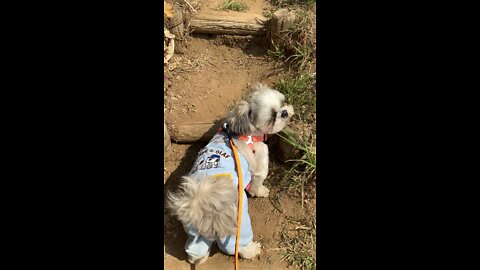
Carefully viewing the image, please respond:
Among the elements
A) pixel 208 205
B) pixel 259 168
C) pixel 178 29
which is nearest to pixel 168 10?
pixel 178 29

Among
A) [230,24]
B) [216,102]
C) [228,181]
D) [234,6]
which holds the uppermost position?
[234,6]

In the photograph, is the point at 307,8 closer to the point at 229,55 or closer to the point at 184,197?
the point at 229,55

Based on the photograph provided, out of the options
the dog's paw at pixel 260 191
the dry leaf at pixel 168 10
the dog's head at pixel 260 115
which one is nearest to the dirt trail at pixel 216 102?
the dog's paw at pixel 260 191

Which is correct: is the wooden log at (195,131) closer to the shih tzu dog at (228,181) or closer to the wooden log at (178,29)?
the shih tzu dog at (228,181)

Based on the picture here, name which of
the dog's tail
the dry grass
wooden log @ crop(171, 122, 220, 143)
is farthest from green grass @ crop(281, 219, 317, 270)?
wooden log @ crop(171, 122, 220, 143)

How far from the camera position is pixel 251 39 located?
4633mm

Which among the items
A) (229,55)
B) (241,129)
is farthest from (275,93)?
(229,55)

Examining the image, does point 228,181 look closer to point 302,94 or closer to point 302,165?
point 302,165

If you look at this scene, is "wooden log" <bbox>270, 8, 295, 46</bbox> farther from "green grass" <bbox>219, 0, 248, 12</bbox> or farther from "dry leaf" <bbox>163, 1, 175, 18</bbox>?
"dry leaf" <bbox>163, 1, 175, 18</bbox>

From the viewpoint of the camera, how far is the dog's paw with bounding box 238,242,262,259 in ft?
9.97

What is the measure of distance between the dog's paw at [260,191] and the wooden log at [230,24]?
218cm

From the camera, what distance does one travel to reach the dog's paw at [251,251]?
304cm

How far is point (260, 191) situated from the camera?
341 centimetres

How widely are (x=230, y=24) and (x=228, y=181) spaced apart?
268 centimetres
